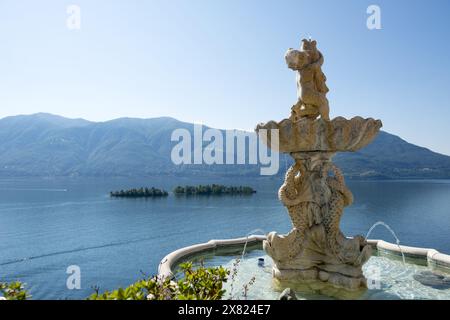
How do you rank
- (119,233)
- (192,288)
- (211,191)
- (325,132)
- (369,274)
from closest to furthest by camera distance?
1. (192,288)
2. (325,132)
3. (369,274)
4. (119,233)
5. (211,191)

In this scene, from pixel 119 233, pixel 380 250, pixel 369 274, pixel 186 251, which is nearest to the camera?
pixel 369 274

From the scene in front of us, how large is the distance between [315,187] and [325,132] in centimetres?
102

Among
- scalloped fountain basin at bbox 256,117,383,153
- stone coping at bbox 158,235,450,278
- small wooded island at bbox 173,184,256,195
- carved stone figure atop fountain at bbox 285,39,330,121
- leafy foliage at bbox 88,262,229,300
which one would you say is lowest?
small wooded island at bbox 173,184,256,195

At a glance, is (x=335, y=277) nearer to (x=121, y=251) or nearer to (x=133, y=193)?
(x=121, y=251)

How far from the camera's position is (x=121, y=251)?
796 inches

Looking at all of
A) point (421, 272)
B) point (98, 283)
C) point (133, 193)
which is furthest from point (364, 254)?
point (133, 193)

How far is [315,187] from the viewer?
22.6 feet

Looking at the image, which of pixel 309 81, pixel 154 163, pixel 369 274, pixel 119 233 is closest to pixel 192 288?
pixel 309 81

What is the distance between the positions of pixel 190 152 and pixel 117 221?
14368 centimetres

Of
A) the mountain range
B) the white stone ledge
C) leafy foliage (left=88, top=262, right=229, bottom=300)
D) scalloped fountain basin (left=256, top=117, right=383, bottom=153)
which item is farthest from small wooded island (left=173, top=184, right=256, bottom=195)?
the mountain range

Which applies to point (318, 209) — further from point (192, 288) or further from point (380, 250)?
point (192, 288)

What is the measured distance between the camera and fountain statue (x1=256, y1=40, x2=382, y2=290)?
21.4ft

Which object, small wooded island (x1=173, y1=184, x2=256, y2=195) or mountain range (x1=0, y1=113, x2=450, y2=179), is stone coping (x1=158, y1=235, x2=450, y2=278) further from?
mountain range (x1=0, y1=113, x2=450, y2=179)
